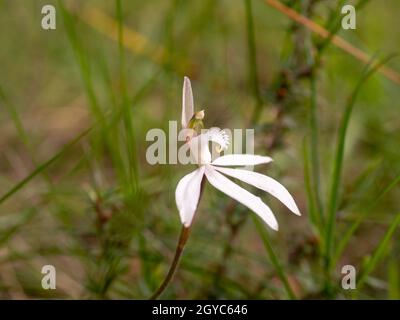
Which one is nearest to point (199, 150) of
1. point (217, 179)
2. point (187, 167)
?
point (217, 179)

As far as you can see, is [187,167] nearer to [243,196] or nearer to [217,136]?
[217,136]

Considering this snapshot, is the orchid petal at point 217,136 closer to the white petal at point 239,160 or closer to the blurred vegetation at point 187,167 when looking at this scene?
the white petal at point 239,160

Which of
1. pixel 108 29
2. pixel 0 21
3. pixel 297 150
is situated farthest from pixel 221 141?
pixel 0 21

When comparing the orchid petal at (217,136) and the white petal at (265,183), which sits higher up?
the orchid petal at (217,136)

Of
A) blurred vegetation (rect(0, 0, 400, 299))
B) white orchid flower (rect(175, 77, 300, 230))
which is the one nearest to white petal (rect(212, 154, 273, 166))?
white orchid flower (rect(175, 77, 300, 230))

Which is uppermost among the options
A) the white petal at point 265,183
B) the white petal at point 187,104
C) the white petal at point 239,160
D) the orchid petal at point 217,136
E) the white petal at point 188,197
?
the white petal at point 187,104

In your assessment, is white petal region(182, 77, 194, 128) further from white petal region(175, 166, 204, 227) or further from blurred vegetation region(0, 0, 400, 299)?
blurred vegetation region(0, 0, 400, 299)

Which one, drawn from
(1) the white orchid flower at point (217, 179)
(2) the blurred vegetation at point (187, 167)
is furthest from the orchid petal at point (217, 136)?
(2) the blurred vegetation at point (187, 167)
